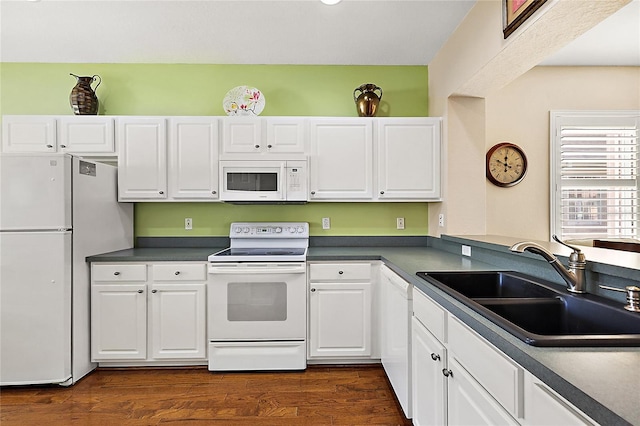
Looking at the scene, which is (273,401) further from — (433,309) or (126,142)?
(126,142)

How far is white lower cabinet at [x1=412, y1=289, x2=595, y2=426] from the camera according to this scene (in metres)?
0.81

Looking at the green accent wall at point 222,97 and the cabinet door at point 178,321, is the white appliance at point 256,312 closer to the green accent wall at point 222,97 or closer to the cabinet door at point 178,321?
the cabinet door at point 178,321

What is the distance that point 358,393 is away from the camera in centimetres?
239

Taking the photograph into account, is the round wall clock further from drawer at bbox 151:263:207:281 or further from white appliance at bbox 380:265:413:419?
drawer at bbox 151:263:207:281

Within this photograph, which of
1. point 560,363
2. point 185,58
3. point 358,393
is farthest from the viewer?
point 185,58

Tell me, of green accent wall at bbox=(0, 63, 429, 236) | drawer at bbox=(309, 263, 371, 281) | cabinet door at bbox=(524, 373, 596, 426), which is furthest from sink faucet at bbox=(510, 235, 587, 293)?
green accent wall at bbox=(0, 63, 429, 236)

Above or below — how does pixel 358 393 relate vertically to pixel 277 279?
below

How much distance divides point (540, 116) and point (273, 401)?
3.42 metres

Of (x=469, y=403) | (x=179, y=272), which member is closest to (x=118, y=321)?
(x=179, y=272)

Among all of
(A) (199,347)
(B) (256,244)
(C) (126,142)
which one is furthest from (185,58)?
(A) (199,347)

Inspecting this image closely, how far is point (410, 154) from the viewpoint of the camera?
3049mm

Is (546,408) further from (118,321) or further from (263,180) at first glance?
(118,321)

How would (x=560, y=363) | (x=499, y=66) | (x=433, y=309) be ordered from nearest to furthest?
(x=560, y=363)
(x=433, y=309)
(x=499, y=66)

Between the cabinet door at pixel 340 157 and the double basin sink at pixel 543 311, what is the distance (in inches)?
53.2
